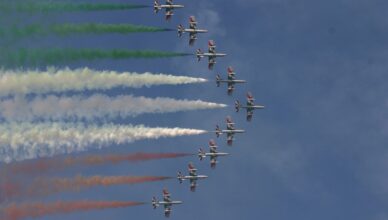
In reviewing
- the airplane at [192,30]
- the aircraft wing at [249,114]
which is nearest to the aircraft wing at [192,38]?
the airplane at [192,30]

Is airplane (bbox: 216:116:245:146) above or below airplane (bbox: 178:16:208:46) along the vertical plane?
below

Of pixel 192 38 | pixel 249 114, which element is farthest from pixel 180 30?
pixel 249 114

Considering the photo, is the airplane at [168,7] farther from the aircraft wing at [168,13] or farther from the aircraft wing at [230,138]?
the aircraft wing at [230,138]

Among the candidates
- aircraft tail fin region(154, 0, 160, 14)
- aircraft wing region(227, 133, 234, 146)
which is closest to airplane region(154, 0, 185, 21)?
aircraft tail fin region(154, 0, 160, 14)

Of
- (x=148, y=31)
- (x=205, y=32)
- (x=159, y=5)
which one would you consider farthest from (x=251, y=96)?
(x=148, y=31)

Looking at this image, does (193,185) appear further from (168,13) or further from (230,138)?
(168,13)

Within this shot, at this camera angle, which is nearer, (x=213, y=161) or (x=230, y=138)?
(x=213, y=161)

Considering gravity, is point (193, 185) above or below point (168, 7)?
below

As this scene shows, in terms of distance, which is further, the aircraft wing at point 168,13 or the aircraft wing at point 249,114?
the aircraft wing at point 249,114

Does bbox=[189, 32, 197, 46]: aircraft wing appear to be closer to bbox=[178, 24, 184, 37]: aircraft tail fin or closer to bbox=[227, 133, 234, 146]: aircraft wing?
bbox=[178, 24, 184, 37]: aircraft tail fin

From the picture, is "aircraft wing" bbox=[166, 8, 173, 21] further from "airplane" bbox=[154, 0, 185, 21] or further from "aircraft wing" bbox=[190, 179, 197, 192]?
"aircraft wing" bbox=[190, 179, 197, 192]

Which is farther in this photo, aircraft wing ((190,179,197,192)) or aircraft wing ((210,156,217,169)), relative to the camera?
aircraft wing ((210,156,217,169))

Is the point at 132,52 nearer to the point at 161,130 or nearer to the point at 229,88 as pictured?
the point at 161,130

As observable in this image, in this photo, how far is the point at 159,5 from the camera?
145125mm
